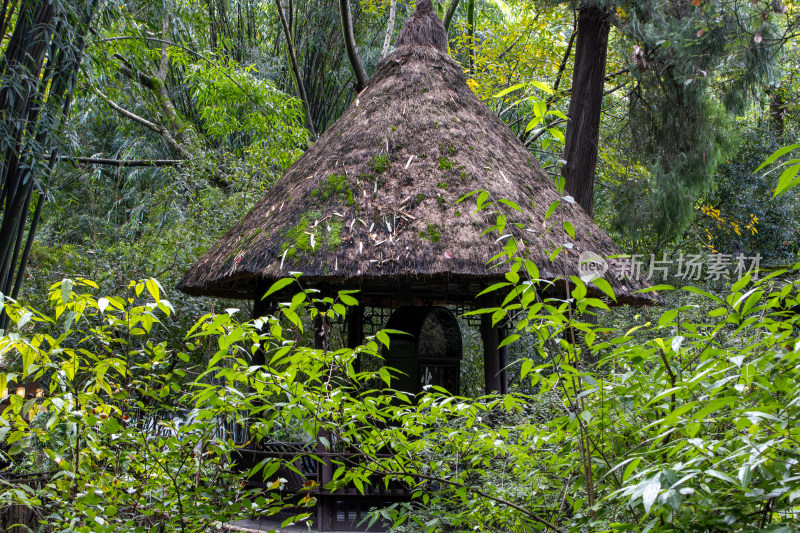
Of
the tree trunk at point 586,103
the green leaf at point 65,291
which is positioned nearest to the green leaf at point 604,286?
the green leaf at point 65,291

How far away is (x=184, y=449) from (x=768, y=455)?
4.75 feet

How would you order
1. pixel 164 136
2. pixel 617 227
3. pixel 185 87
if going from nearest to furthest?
pixel 617 227 < pixel 164 136 < pixel 185 87

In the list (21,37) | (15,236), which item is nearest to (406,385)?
(15,236)

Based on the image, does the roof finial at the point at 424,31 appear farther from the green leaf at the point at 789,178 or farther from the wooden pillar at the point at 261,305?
the green leaf at the point at 789,178

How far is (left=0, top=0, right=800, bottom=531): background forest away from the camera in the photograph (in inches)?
48.2

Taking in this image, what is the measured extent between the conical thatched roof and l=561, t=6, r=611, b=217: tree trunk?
59.0 inches

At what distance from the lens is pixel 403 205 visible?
5043 mm

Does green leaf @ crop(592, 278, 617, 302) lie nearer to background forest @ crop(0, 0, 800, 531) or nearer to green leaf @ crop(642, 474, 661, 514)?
background forest @ crop(0, 0, 800, 531)

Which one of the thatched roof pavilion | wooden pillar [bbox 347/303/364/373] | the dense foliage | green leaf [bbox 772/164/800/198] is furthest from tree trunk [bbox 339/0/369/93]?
green leaf [bbox 772/164/800/198]

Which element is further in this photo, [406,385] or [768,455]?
[406,385]

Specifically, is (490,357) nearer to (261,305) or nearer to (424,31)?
(261,305)

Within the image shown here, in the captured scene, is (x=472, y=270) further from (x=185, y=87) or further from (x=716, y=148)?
(x=185, y=87)

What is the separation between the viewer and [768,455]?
2.93ft

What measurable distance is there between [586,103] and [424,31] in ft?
7.41
